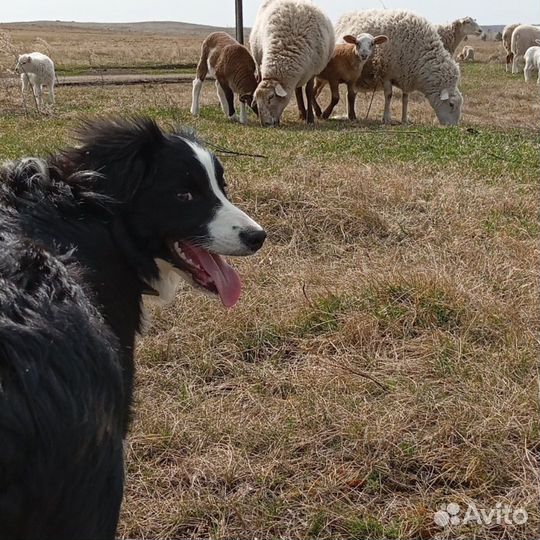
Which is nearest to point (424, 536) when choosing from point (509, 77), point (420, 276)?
point (420, 276)

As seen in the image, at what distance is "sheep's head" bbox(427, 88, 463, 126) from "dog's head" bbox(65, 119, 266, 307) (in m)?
11.1

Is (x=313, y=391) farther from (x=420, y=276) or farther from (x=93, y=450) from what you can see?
(x=93, y=450)

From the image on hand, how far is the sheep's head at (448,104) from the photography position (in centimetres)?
1284

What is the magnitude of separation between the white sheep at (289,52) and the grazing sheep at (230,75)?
0.33 meters

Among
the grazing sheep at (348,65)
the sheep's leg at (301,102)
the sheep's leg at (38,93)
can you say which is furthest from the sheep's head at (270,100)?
the sheep's leg at (38,93)

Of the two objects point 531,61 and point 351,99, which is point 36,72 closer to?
point 351,99

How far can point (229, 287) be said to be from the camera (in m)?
2.74

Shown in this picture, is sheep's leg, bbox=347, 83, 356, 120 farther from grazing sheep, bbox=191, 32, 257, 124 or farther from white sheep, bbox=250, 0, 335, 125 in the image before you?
grazing sheep, bbox=191, 32, 257, 124

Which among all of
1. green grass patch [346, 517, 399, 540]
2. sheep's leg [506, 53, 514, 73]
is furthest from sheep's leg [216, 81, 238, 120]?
sheep's leg [506, 53, 514, 73]

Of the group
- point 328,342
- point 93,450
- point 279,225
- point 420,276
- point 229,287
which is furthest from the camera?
point 279,225

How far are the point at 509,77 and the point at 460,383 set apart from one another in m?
21.8

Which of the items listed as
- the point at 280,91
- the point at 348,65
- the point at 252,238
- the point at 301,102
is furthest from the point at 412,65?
the point at 252,238

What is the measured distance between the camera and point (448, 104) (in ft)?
42.5

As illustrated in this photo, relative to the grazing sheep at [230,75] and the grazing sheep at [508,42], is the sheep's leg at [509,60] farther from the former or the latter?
the grazing sheep at [230,75]
